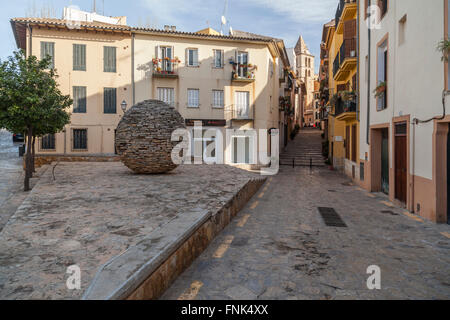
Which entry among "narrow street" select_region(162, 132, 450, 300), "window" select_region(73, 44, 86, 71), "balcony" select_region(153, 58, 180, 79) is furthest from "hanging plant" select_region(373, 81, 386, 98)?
"window" select_region(73, 44, 86, 71)

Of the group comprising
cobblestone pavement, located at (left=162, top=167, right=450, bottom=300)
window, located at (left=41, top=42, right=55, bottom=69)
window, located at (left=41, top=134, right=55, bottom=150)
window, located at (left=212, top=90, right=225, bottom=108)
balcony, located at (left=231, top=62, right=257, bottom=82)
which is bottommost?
cobblestone pavement, located at (left=162, top=167, right=450, bottom=300)

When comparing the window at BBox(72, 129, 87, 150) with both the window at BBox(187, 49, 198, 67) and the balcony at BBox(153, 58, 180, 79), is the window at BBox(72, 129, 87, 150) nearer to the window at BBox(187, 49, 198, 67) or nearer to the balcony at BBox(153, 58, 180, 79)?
the balcony at BBox(153, 58, 180, 79)

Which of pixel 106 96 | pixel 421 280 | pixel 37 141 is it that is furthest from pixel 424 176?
pixel 37 141

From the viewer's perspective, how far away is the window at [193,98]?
27844mm

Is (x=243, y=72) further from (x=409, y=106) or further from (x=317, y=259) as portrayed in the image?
(x=317, y=259)

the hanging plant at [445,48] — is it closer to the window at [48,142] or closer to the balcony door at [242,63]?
the balcony door at [242,63]

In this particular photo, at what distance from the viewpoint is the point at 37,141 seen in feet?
80.9

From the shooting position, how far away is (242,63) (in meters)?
28.8

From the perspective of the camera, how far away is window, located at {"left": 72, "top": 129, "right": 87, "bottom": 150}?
25.7m

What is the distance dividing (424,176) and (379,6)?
26.2 feet

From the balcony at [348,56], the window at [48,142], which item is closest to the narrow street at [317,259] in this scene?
the balcony at [348,56]

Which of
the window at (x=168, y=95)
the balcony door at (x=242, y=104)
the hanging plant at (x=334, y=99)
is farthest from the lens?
the balcony door at (x=242, y=104)

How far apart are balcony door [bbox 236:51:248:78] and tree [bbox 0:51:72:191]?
17581 mm

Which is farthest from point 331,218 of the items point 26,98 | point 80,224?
point 26,98
